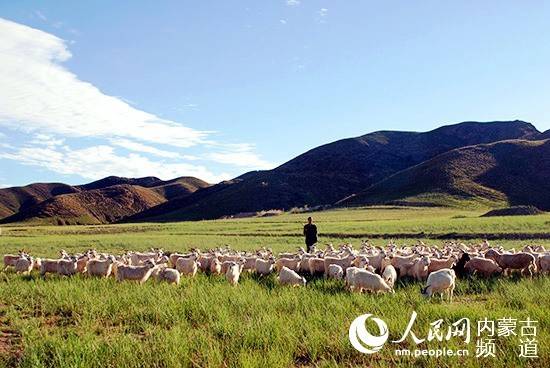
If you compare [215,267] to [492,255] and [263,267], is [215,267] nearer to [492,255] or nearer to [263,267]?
[263,267]

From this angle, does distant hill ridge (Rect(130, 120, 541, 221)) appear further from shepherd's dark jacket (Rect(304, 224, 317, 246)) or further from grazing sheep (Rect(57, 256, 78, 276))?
grazing sheep (Rect(57, 256, 78, 276))

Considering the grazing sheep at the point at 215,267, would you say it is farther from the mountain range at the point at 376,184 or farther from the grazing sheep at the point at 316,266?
the mountain range at the point at 376,184

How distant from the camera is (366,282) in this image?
1250 cm

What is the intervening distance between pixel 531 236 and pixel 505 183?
10011 cm

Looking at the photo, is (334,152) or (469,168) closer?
(469,168)

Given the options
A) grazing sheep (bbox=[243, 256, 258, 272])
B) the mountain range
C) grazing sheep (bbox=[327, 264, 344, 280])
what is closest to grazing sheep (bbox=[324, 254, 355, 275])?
grazing sheep (bbox=[327, 264, 344, 280])

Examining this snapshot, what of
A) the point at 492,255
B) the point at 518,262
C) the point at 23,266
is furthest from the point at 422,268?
the point at 23,266

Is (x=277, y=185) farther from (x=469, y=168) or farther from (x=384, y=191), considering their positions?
(x=469, y=168)

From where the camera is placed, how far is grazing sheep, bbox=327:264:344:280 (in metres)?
14.9

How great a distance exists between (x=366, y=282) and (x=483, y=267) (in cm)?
510

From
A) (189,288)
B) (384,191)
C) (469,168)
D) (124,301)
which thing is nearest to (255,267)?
(189,288)

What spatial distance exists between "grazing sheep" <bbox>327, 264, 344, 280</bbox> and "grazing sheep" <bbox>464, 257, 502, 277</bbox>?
4.05 meters

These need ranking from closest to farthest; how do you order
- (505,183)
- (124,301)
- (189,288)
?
(124,301) → (189,288) → (505,183)

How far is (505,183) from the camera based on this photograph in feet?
416
